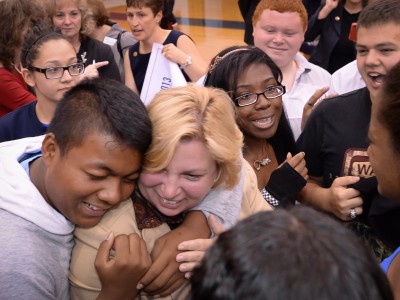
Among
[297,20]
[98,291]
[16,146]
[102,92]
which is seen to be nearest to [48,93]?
[16,146]

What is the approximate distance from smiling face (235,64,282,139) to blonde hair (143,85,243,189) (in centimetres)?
45

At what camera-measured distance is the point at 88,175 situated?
129 centimetres

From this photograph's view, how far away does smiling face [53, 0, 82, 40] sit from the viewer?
11.2ft

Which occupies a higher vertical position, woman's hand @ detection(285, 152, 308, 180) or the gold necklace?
woman's hand @ detection(285, 152, 308, 180)

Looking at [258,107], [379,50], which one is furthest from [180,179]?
[379,50]

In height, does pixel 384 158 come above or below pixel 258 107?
above

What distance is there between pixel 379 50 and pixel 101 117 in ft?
4.22

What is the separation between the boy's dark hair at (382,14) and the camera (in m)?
1.94

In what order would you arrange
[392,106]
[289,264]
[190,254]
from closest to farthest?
1. [289,264]
2. [392,106]
3. [190,254]

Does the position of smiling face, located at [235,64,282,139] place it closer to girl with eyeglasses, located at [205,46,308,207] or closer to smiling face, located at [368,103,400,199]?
girl with eyeglasses, located at [205,46,308,207]

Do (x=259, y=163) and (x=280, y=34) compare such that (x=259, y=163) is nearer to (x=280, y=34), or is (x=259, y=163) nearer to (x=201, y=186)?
(x=201, y=186)

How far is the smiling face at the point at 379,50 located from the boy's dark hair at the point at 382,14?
0.7 inches

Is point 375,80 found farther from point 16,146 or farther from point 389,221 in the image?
point 16,146

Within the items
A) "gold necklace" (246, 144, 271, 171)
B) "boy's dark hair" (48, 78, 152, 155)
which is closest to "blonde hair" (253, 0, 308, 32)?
"gold necklace" (246, 144, 271, 171)
